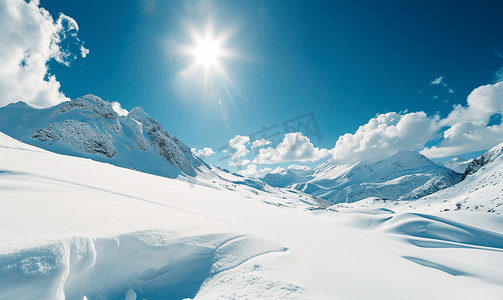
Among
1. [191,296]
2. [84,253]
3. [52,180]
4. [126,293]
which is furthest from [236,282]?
[52,180]

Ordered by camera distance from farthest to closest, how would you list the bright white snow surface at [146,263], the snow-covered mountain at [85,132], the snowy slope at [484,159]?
the snowy slope at [484,159] < the snow-covered mountain at [85,132] < the bright white snow surface at [146,263]

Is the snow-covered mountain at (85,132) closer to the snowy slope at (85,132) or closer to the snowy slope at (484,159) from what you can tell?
the snowy slope at (85,132)

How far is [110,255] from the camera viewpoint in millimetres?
2207

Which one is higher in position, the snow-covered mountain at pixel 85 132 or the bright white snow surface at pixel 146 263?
the snow-covered mountain at pixel 85 132

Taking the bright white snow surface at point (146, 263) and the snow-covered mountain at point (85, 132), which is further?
the snow-covered mountain at point (85, 132)

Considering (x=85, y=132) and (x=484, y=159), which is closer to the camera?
(x=85, y=132)

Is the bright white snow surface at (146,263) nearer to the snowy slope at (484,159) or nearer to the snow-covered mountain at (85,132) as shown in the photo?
the snow-covered mountain at (85,132)

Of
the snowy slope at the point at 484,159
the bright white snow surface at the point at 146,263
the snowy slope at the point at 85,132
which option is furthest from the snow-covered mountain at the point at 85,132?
the snowy slope at the point at 484,159

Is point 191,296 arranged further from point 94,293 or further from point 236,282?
point 94,293

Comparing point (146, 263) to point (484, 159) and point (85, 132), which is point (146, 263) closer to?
point (85, 132)

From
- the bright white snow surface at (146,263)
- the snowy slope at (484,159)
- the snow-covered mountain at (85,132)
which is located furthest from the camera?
the snowy slope at (484,159)

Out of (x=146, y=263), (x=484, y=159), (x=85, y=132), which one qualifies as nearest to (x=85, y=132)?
(x=85, y=132)

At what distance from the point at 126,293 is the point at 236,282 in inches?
50.7

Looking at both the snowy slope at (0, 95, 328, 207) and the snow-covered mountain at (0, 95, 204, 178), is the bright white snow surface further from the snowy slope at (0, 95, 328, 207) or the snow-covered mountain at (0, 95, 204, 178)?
the snow-covered mountain at (0, 95, 204, 178)
